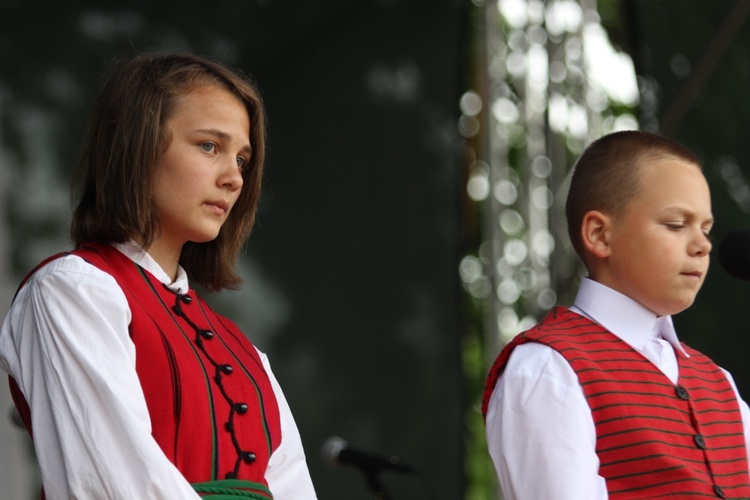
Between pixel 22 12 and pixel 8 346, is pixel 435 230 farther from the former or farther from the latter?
pixel 8 346

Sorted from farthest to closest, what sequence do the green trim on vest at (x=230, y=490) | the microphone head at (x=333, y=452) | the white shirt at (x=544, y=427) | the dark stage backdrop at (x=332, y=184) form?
1. the dark stage backdrop at (x=332, y=184)
2. the microphone head at (x=333, y=452)
3. the white shirt at (x=544, y=427)
4. the green trim on vest at (x=230, y=490)

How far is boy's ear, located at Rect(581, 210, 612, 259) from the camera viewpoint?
2234 mm

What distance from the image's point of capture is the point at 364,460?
114 inches

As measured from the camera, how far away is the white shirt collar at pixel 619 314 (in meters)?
A: 2.18

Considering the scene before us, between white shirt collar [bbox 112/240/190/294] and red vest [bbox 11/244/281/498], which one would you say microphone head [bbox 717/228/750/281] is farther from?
white shirt collar [bbox 112/240/190/294]

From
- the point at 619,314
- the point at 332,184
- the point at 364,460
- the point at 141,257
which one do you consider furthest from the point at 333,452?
the point at 332,184

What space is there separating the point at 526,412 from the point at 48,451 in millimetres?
833

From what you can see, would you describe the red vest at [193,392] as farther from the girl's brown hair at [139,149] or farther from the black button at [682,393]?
the black button at [682,393]

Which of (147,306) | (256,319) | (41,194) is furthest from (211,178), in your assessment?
(256,319)

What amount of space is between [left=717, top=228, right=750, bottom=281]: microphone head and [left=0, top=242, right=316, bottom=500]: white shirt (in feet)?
3.60

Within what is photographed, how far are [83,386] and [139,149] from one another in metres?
0.46

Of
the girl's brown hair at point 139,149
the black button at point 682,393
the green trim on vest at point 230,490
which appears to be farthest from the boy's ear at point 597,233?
the green trim on vest at point 230,490

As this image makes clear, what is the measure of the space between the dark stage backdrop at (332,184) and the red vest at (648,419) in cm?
226

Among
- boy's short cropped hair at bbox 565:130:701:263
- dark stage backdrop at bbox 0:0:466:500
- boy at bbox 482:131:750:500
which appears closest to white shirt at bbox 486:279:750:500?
boy at bbox 482:131:750:500
